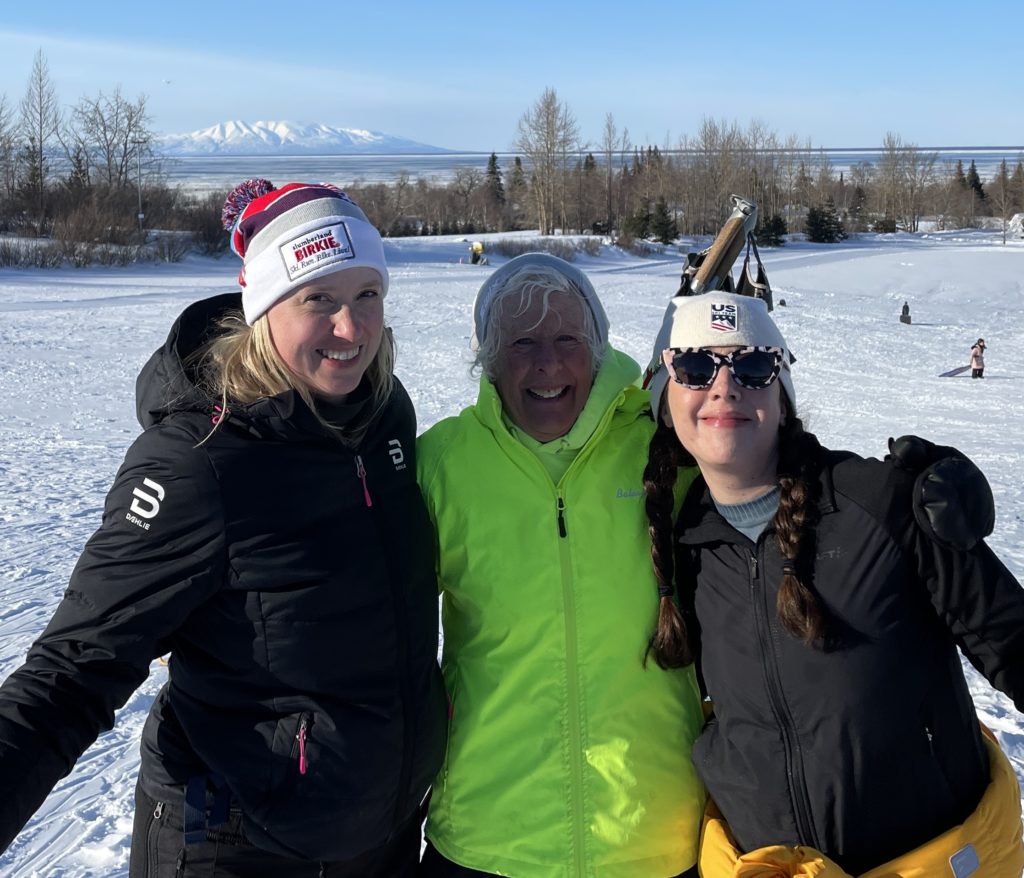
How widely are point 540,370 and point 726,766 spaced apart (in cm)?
92

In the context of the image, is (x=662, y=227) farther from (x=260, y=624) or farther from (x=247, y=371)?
(x=260, y=624)

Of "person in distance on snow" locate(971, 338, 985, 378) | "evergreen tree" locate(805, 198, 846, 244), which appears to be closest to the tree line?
"evergreen tree" locate(805, 198, 846, 244)

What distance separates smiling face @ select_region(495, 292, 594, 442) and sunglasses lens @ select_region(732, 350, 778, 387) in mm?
380

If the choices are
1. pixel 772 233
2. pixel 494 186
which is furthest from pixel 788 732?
pixel 494 186

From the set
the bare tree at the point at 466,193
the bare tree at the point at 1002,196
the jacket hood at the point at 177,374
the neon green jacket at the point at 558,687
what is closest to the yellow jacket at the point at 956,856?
the neon green jacket at the point at 558,687

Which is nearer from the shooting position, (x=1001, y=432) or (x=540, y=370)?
(x=540, y=370)

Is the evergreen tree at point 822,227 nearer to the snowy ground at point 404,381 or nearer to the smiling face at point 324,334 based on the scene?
the snowy ground at point 404,381

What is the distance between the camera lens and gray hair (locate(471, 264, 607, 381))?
2184mm

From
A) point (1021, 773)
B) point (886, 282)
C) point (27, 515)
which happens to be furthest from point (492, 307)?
point (886, 282)

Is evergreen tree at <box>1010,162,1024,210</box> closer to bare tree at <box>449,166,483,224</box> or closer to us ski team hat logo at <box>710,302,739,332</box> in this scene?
bare tree at <box>449,166,483,224</box>

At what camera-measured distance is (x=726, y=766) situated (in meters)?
1.83

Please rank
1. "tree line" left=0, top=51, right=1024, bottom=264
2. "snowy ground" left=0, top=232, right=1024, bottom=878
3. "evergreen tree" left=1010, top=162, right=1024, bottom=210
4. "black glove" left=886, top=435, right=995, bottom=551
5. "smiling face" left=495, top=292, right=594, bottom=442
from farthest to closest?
"evergreen tree" left=1010, top=162, right=1024, bottom=210 < "tree line" left=0, top=51, right=1024, bottom=264 < "snowy ground" left=0, top=232, right=1024, bottom=878 < "smiling face" left=495, top=292, right=594, bottom=442 < "black glove" left=886, top=435, right=995, bottom=551

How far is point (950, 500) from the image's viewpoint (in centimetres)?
157

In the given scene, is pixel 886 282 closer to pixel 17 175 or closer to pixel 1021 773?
pixel 1021 773
